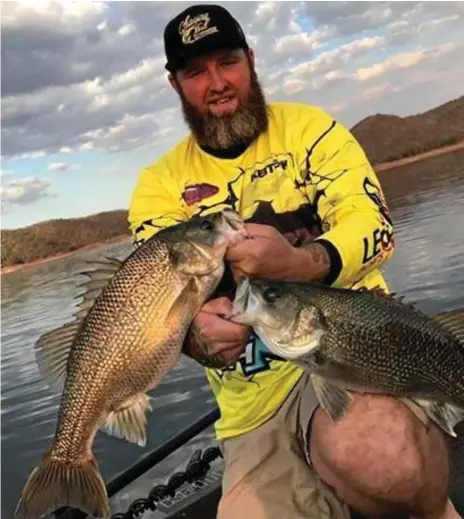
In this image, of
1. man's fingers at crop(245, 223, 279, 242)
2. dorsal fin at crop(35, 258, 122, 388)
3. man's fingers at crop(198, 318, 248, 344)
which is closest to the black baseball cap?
dorsal fin at crop(35, 258, 122, 388)

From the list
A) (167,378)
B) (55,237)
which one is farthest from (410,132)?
(167,378)

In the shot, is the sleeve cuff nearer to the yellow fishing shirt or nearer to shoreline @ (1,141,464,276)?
the yellow fishing shirt

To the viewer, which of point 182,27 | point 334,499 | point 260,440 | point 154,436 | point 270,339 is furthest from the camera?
point 154,436

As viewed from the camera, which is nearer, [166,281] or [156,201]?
[166,281]

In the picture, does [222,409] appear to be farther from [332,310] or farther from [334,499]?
[332,310]

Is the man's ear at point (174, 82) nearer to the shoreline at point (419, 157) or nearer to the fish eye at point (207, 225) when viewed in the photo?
the fish eye at point (207, 225)

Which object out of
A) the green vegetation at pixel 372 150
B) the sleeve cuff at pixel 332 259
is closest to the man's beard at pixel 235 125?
the sleeve cuff at pixel 332 259

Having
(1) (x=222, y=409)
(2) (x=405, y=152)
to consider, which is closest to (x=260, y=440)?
(1) (x=222, y=409)
